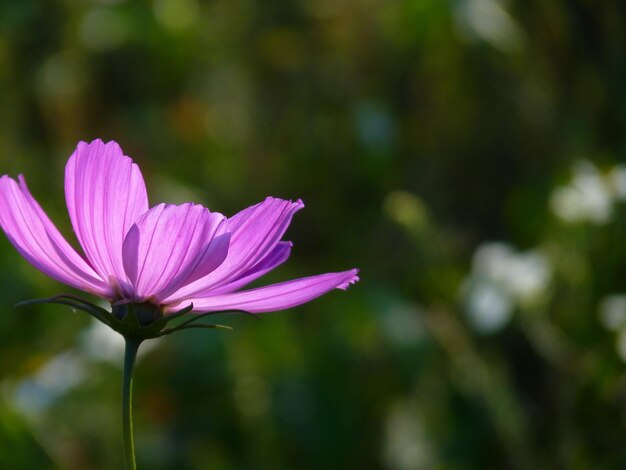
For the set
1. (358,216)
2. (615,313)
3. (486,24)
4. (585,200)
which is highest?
(486,24)

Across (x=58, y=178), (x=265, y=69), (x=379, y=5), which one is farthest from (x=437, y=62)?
(x=58, y=178)

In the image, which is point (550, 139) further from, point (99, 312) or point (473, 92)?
point (99, 312)

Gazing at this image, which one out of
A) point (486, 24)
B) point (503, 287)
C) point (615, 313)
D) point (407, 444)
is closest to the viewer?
point (615, 313)

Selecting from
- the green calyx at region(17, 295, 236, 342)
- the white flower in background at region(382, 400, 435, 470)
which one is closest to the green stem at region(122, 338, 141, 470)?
the green calyx at region(17, 295, 236, 342)

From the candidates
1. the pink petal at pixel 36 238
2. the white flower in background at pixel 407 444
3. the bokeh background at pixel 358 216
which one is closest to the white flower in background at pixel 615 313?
the bokeh background at pixel 358 216

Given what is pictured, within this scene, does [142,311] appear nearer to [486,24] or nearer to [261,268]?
[261,268]

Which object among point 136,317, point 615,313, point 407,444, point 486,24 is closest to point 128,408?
point 136,317

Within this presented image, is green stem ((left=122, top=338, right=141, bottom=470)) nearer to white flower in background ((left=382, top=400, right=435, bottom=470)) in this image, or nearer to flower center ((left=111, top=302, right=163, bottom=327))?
flower center ((left=111, top=302, right=163, bottom=327))
